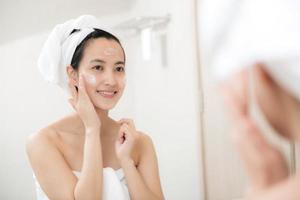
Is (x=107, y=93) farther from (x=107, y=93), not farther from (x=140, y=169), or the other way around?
(x=140, y=169)

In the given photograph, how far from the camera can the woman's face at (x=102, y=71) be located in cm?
102

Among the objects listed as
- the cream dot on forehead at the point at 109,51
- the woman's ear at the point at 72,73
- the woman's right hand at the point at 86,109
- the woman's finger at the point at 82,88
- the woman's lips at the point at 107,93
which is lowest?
the woman's right hand at the point at 86,109

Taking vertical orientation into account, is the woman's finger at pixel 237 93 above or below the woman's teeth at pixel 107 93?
above

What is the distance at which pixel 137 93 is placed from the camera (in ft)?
5.42

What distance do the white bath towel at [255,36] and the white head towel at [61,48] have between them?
868 millimetres

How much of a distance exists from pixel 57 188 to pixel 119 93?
0.29m

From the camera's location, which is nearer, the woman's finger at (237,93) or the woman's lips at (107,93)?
the woman's finger at (237,93)

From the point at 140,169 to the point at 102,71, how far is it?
0.29 meters

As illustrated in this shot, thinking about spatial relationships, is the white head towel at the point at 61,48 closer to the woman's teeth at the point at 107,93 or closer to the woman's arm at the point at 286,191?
the woman's teeth at the point at 107,93

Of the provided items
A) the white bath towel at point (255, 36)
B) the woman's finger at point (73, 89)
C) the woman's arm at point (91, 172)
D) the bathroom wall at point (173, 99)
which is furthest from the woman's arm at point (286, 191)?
the bathroom wall at point (173, 99)

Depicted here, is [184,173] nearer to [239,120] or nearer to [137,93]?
[137,93]

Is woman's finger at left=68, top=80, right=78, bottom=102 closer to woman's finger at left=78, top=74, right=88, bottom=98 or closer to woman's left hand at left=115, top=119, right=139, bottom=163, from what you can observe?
woman's finger at left=78, top=74, right=88, bottom=98

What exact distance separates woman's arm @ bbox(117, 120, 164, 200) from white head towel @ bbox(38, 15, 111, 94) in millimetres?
229

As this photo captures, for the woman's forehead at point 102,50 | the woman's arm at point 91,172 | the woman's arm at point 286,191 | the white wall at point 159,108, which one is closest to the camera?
the woman's arm at point 286,191
